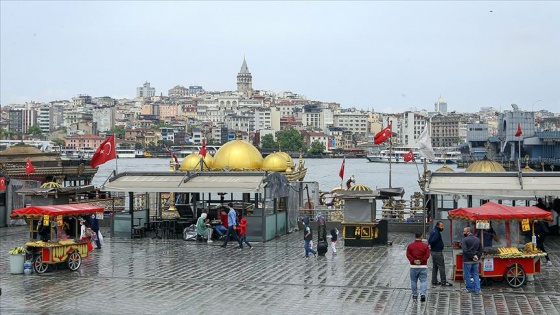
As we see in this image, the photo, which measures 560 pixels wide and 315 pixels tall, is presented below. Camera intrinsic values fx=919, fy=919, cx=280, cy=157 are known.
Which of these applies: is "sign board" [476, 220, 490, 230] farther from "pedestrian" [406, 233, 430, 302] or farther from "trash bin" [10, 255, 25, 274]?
"trash bin" [10, 255, 25, 274]

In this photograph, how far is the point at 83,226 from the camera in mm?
22672

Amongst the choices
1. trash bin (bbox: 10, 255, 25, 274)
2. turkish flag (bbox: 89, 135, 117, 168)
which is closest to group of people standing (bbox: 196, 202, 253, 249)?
turkish flag (bbox: 89, 135, 117, 168)

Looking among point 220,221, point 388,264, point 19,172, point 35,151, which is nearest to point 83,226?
point 220,221

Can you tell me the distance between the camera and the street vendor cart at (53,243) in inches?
774

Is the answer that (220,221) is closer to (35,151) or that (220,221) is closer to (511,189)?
(511,189)

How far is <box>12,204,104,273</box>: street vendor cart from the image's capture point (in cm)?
1966

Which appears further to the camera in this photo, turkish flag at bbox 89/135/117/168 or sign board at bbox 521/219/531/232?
A: turkish flag at bbox 89/135/117/168

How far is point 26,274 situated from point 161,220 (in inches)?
360

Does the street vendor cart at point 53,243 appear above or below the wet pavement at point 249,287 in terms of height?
above

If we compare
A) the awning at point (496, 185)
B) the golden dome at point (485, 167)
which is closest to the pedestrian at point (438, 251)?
the awning at point (496, 185)

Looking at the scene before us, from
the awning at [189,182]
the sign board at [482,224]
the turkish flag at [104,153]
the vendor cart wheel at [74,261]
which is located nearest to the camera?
the sign board at [482,224]

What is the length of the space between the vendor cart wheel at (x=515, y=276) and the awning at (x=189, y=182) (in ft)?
32.7

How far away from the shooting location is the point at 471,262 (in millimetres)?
16906

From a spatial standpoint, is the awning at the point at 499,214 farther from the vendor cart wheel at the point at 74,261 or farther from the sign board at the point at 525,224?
the vendor cart wheel at the point at 74,261
